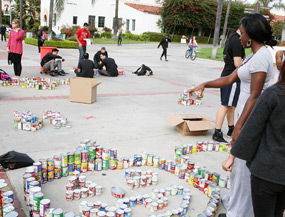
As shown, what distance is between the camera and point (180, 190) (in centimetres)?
403

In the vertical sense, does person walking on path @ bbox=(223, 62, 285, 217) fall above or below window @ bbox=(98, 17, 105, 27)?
below

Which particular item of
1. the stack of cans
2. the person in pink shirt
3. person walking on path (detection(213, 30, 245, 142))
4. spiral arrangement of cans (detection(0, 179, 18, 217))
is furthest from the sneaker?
the person in pink shirt

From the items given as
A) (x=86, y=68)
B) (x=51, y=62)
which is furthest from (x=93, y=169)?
(x=51, y=62)

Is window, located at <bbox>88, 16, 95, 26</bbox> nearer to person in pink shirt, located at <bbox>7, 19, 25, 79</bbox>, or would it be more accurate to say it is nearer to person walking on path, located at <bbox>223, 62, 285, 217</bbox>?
person in pink shirt, located at <bbox>7, 19, 25, 79</bbox>

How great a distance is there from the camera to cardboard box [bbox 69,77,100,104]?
8.13 m

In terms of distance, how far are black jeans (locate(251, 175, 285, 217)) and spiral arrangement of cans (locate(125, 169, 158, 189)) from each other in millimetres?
2017

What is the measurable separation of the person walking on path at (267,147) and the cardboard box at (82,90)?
20.5ft

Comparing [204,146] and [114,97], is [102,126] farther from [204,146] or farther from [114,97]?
[114,97]

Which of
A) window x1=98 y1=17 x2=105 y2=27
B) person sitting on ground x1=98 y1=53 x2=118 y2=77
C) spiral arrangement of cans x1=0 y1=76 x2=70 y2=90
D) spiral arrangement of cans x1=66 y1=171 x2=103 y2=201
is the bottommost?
spiral arrangement of cans x1=66 y1=171 x2=103 y2=201

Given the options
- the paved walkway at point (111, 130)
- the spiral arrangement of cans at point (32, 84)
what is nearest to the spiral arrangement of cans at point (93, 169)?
the paved walkway at point (111, 130)

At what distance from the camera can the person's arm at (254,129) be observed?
210 centimetres

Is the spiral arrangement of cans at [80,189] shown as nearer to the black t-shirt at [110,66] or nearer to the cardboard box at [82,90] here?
the cardboard box at [82,90]

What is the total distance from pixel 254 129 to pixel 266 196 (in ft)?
1.53

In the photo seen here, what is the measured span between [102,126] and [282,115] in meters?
4.78
